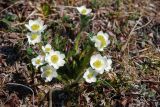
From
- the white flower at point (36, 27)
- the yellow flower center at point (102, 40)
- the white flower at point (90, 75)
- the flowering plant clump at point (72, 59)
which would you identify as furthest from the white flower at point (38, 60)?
the yellow flower center at point (102, 40)

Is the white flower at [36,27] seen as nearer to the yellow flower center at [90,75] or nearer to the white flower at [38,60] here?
the white flower at [38,60]

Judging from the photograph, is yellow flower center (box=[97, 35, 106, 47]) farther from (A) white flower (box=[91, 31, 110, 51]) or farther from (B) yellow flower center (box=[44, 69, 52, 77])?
(B) yellow flower center (box=[44, 69, 52, 77])

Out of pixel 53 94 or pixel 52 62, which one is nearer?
pixel 52 62

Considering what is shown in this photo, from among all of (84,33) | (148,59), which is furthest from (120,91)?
(84,33)

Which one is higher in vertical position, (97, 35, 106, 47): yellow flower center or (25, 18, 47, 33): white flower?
(25, 18, 47, 33): white flower

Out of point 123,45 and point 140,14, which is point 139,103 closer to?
point 123,45

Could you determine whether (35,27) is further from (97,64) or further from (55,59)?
(97,64)

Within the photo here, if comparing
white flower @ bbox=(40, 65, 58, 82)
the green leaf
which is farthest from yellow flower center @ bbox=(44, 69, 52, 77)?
the green leaf
